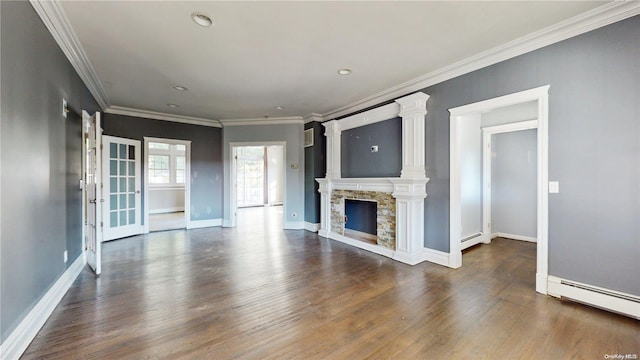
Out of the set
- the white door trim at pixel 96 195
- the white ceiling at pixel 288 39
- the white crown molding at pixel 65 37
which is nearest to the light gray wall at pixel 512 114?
the white ceiling at pixel 288 39

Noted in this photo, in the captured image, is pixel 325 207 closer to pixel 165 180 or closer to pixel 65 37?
pixel 65 37

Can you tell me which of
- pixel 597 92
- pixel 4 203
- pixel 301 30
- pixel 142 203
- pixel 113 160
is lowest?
pixel 142 203

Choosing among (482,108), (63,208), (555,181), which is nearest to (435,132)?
(482,108)

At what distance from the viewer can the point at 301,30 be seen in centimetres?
Answer: 252

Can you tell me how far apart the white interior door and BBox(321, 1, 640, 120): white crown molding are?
4.12 meters

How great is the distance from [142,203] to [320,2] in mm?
5585

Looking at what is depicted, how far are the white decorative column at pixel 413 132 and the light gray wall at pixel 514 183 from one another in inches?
91.0

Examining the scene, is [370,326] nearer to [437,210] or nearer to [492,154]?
[437,210]

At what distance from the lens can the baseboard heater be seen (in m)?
2.17

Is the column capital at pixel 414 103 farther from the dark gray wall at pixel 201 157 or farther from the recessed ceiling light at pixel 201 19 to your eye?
the dark gray wall at pixel 201 157

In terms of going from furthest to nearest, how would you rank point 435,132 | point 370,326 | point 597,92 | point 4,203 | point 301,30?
point 435,132
point 301,30
point 597,92
point 370,326
point 4,203

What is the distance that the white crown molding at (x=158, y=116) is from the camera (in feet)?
17.3

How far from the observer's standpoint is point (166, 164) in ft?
28.5

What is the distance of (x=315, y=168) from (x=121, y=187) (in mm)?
4007
